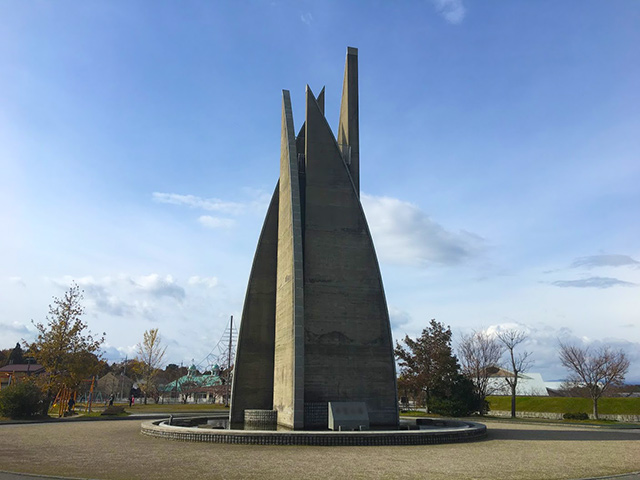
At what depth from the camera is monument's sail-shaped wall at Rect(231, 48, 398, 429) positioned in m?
17.0

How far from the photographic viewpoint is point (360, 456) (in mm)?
11055

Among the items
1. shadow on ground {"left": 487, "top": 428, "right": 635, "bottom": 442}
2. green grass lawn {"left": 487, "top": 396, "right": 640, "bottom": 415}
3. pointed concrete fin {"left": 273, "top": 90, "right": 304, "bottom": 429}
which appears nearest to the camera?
shadow on ground {"left": 487, "top": 428, "right": 635, "bottom": 442}

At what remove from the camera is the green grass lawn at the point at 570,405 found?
123ft

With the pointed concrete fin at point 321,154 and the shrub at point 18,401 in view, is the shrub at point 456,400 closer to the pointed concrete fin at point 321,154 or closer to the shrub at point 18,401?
the pointed concrete fin at point 321,154

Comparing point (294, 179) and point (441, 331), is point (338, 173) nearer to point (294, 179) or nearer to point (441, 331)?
point (294, 179)

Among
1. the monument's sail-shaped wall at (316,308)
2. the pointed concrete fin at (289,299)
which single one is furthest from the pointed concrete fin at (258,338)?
the pointed concrete fin at (289,299)

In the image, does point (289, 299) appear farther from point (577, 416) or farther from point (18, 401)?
point (577, 416)

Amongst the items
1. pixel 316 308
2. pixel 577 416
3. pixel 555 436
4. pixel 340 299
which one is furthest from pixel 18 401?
pixel 577 416

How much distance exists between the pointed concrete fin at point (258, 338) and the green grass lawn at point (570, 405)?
30.6 m

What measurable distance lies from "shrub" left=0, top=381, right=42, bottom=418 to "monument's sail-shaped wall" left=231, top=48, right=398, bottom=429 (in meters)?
10.2

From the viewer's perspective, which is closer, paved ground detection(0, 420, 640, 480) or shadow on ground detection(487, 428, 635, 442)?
paved ground detection(0, 420, 640, 480)

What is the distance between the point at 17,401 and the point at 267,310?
12.3 m

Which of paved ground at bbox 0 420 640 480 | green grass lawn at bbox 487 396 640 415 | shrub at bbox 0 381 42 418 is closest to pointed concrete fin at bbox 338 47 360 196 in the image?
paved ground at bbox 0 420 640 480

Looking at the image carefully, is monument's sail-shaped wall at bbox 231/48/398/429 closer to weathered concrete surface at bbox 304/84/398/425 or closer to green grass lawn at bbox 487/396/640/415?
weathered concrete surface at bbox 304/84/398/425
